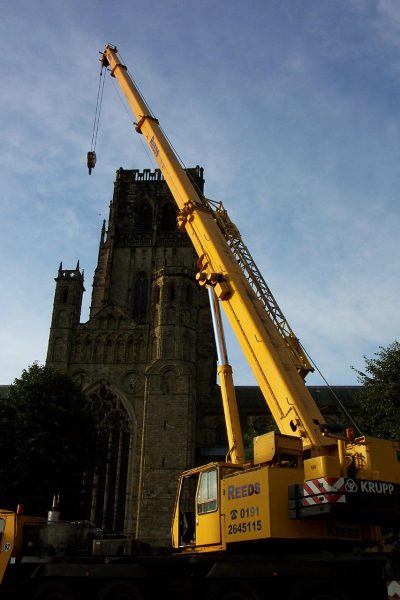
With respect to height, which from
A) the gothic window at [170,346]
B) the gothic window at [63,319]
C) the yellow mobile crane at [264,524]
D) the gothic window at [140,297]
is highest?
the gothic window at [140,297]

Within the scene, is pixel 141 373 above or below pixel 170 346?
below

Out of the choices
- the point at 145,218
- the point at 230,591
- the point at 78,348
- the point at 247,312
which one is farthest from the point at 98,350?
the point at 230,591

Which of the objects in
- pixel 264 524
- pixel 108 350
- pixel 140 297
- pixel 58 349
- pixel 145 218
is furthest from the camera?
pixel 145 218

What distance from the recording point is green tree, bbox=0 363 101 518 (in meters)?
24.4

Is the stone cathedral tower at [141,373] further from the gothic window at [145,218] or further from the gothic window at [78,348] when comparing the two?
the gothic window at [145,218]

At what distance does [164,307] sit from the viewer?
4084 cm

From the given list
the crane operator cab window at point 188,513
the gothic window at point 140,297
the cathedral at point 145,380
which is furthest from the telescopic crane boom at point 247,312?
the gothic window at point 140,297

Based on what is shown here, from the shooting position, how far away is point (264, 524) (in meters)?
9.02

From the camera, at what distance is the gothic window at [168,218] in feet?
177

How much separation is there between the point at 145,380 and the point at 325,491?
3098 cm

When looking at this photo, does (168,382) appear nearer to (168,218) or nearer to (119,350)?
(119,350)

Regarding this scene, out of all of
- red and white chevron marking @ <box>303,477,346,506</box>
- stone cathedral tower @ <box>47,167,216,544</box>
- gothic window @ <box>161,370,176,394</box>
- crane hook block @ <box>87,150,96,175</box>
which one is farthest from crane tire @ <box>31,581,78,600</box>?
gothic window @ <box>161,370,176,394</box>

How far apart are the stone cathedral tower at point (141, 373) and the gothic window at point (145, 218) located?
660 cm

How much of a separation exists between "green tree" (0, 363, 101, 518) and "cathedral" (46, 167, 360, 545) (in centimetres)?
440
